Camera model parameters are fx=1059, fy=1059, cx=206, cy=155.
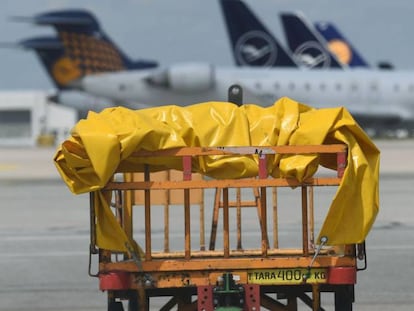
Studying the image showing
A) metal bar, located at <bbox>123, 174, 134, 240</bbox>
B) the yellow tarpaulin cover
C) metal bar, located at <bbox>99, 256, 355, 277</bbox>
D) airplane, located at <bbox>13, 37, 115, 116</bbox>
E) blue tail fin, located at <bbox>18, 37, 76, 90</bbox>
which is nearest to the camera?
the yellow tarpaulin cover

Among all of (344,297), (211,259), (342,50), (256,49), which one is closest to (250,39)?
(256,49)

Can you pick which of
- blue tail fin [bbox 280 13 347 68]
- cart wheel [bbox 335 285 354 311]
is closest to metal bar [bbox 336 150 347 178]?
cart wheel [bbox 335 285 354 311]

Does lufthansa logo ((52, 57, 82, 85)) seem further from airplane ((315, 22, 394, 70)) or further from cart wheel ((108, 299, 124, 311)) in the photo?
cart wheel ((108, 299, 124, 311))

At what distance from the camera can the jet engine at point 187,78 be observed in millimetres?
66062

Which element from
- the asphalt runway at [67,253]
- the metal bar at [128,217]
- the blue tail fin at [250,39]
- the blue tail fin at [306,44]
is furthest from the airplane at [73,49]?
the metal bar at [128,217]

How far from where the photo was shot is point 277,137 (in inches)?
251

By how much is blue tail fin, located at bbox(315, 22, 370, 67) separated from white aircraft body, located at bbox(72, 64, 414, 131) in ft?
70.0

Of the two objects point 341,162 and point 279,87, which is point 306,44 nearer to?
point 279,87

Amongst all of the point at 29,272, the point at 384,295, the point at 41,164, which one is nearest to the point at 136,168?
the point at 384,295

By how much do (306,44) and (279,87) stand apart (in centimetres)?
1619

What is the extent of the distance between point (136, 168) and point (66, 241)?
776cm

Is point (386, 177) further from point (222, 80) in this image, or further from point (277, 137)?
point (222, 80)

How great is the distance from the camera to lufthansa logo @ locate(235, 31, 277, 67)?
2958 inches

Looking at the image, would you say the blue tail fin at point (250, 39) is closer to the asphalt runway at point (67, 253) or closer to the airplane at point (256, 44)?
the airplane at point (256, 44)
